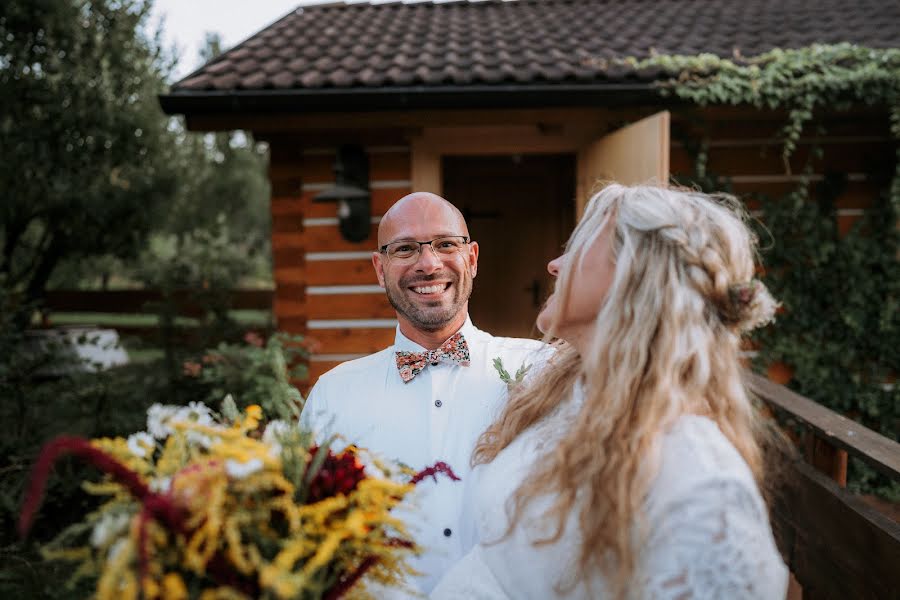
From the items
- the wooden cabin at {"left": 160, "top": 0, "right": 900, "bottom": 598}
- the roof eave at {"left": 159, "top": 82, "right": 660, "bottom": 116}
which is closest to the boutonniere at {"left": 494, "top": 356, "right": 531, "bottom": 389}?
the wooden cabin at {"left": 160, "top": 0, "right": 900, "bottom": 598}

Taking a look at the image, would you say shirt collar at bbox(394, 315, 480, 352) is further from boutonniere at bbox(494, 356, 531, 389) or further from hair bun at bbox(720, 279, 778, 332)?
hair bun at bbox(720, 279, 778, 332)

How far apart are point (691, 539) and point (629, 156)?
11.1 ft

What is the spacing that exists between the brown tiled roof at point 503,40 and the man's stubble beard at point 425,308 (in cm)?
261

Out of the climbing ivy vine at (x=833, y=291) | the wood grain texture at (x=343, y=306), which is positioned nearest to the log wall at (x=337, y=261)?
the wood grain texture at (x=343, y=306)

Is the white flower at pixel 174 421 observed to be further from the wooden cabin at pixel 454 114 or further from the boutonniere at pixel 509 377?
the wooden cabin at pixel 454 114

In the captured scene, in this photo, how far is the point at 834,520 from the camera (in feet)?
8.41

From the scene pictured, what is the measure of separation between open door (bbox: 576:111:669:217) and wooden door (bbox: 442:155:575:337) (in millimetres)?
2699

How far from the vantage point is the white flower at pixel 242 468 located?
3.26 ft

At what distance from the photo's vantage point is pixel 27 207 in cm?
917

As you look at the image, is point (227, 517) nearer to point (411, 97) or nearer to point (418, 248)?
point (418, 248)

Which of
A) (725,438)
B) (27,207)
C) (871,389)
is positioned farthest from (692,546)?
(27,207)

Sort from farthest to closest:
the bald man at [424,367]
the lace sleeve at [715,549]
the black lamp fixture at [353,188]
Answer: the black lamp fixture at [353,188] < the bald man at [424,367] < the lace sleeve at [715,549]

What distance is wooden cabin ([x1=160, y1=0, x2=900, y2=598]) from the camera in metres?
4.48

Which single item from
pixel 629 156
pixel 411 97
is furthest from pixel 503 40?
pixel 629 156
